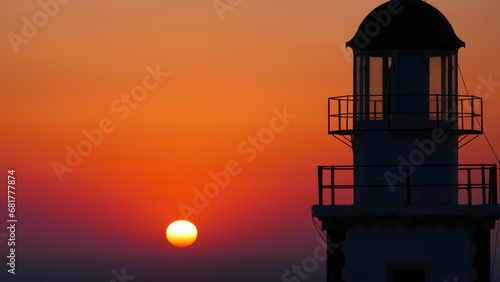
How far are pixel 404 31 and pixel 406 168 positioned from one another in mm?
2941

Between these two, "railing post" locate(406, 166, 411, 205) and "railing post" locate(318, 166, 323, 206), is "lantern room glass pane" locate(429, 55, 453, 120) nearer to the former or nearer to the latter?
"railing post" locate(406, 166, 411, 205)

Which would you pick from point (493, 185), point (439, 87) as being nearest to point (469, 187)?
point (493, 185)

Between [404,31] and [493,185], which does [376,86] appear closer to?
[404,31]

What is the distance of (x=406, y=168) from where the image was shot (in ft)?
83.6

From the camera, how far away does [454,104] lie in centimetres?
2573

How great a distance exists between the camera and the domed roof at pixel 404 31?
83.9 ft

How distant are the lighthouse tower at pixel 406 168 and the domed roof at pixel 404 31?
2 centimetres

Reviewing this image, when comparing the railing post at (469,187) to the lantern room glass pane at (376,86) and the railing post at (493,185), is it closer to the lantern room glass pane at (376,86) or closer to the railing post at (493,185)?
the railing post at (493,185)

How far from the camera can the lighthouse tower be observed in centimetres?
2489

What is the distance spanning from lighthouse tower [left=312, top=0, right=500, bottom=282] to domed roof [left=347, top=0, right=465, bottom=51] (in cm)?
2

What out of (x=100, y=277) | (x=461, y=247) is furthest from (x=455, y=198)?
(x=100, y=277)

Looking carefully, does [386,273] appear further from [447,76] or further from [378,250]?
[447,76]

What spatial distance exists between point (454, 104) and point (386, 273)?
13.0ft

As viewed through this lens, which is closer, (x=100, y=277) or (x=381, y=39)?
(x=381, y=39)
